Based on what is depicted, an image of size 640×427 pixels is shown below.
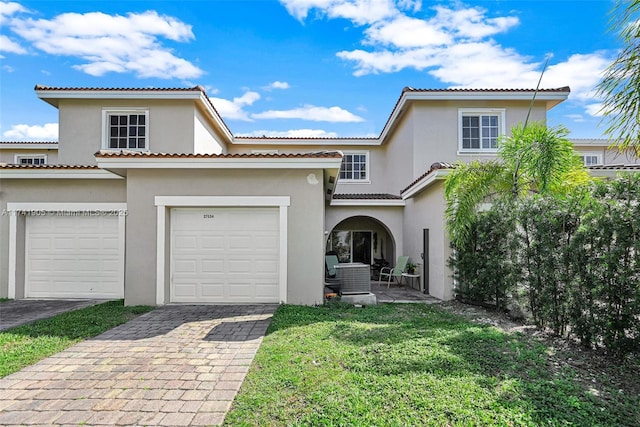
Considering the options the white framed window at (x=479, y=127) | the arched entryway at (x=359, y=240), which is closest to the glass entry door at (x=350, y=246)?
the arched entryway at (x=359, y=240)

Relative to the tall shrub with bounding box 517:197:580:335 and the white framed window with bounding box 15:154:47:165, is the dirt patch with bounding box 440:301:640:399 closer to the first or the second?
the tall shrub with bounding box 517:197:580:335

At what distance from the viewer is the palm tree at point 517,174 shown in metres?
7.82

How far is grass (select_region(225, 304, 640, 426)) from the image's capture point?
11.6ft

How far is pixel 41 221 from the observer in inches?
413

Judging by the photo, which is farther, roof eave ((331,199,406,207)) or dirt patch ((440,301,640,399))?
roof eave ((331,199,406,207))

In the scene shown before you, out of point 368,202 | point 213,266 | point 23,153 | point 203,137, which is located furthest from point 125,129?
point 23,153

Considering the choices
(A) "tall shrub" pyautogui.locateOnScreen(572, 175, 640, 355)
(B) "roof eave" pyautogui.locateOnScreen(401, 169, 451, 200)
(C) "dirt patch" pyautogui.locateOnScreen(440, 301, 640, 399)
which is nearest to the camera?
(C) "dirt patch" pyautogui.locateOnScreen(440, 301, 640, 399)

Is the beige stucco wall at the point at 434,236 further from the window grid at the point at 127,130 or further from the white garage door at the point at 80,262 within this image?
the window grid at the point at 127,130

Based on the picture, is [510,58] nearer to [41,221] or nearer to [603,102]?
[603,102]

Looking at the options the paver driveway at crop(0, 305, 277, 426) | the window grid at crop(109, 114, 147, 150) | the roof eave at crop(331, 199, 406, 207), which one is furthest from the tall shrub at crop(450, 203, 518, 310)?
the window grid at crop(109, 114, 147, 150)

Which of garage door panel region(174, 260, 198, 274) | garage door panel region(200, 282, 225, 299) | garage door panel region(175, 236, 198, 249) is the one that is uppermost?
garage door panel region(175, 236, 198, 249)

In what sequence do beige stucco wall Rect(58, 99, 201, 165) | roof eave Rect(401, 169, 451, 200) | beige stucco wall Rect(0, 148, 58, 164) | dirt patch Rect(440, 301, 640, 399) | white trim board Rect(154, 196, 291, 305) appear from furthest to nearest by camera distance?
beige stucco wall Rect(0, 148, 58, 164)
beige stucco wall Rect(58, 99, 201, 165)
roof eave Rect(401, 169, 451, 200)
white trim board Rect(154, 196, 291, 305)
dirt patch Rect(440, 301, 640, 399)

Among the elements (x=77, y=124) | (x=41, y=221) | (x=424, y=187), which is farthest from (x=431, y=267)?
(x=77, y=124)

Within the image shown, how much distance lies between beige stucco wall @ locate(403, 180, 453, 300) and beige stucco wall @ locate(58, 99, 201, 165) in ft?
29.1
